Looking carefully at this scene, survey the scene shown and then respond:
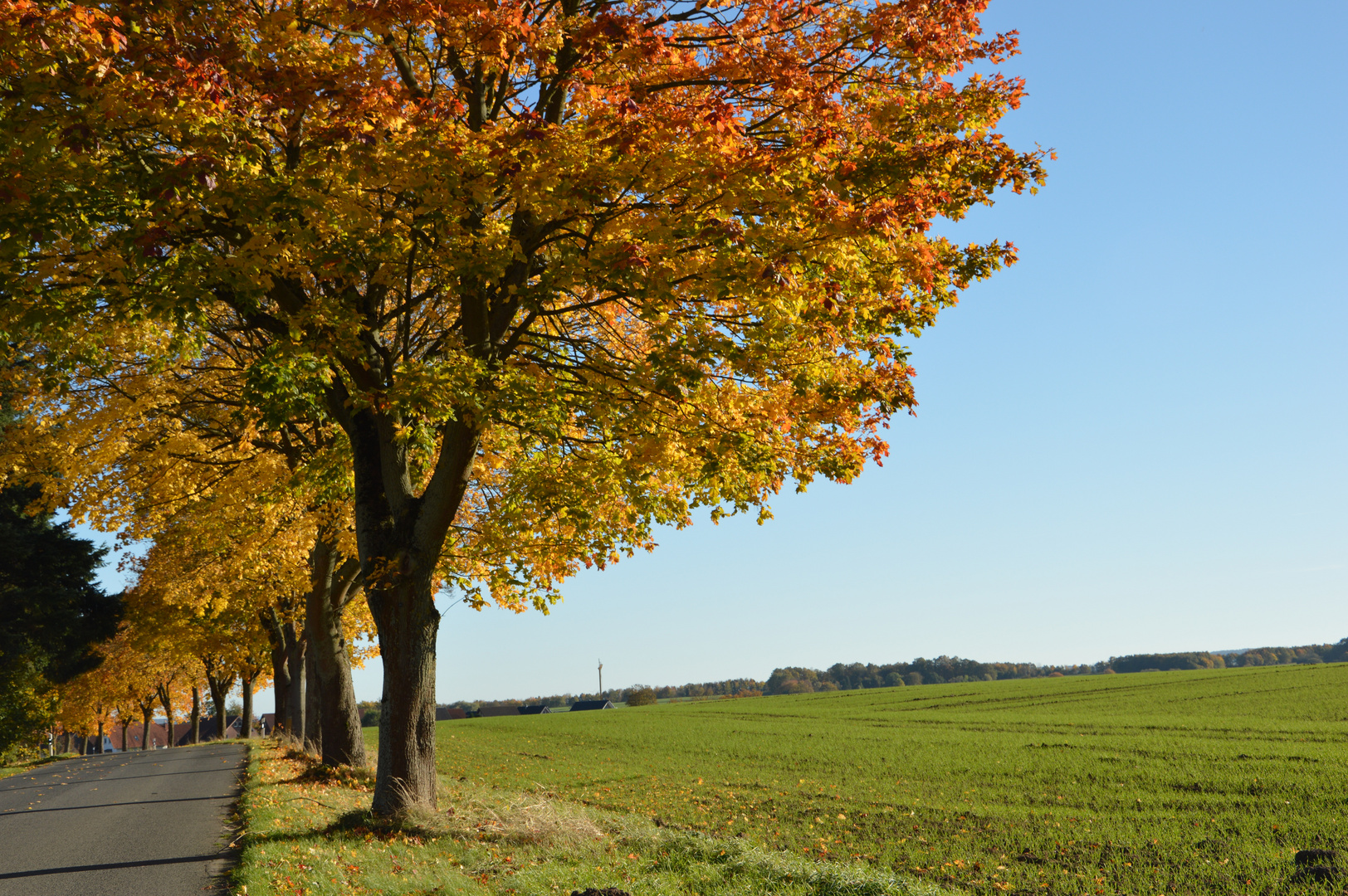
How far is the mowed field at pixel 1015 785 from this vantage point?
10.8 metres

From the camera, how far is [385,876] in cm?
768

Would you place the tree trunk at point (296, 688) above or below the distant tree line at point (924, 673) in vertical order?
above

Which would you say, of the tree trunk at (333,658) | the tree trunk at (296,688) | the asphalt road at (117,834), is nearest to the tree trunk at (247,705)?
the tree trunk at (296,688)

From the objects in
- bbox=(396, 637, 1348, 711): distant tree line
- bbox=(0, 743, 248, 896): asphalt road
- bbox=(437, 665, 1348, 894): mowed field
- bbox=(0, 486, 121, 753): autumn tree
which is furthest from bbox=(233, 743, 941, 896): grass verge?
bbox=(396, 637, 1348, 711): distant tree line

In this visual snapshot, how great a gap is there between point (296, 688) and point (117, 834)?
17.0 m

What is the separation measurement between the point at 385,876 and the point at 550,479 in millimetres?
4974

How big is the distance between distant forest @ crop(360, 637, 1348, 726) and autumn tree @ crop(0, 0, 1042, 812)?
91597 mm

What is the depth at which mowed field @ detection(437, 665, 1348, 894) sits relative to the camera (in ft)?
35.4

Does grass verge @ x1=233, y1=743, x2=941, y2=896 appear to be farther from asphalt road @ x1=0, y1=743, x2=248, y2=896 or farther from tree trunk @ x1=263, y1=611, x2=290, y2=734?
tree trunk @ x1=263, y1=611, x2=290, y2=734

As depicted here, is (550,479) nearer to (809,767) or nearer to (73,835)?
(73,835)

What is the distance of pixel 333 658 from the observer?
1697 cm

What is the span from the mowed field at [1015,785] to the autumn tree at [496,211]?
5809 mm

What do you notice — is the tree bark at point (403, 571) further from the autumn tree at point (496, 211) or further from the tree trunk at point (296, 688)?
the tree trunk at point (296, 688)

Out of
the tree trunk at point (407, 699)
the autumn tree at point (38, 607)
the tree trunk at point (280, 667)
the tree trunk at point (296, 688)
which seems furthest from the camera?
the autumn tree at point (38, 607)
